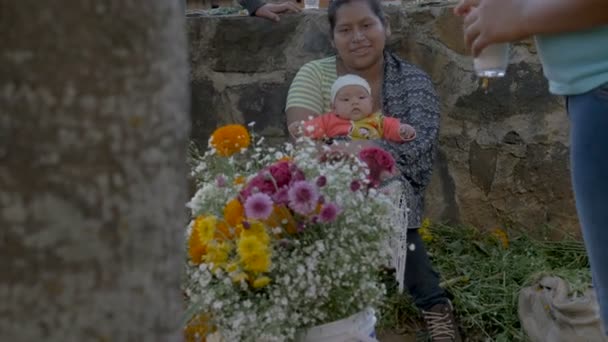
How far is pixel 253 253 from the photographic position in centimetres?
188

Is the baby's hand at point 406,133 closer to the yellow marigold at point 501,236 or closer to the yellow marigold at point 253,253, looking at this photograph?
the yellow marigold at point 501,236

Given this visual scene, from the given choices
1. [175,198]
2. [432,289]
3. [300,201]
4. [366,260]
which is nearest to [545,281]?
[432,289]

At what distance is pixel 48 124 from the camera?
1.62 ft

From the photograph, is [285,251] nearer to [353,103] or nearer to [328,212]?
[328,212]

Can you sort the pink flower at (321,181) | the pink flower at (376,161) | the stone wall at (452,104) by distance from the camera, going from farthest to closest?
the stone wall at (452,104), the pink flower at (376,161), the pink flower at (321,181)

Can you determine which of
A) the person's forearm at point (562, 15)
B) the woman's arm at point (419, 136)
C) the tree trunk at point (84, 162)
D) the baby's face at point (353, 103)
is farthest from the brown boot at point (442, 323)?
the tree trunk at point (84, 162)

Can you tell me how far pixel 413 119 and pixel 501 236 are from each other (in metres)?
0.67

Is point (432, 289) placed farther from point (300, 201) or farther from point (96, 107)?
point (96, 107)

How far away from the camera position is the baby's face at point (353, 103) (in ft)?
9.39

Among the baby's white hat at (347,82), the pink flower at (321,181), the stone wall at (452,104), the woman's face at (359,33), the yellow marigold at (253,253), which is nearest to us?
the yellow marigold at (253,253)

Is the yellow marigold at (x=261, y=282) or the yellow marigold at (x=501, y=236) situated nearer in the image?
the yellow marigold at (x=261, y=282)

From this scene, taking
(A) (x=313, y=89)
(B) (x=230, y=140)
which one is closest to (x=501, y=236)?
(A) (x=313, y=89)

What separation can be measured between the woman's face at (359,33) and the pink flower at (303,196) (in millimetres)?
1180

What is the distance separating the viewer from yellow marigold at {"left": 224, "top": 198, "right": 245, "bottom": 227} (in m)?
2.00
